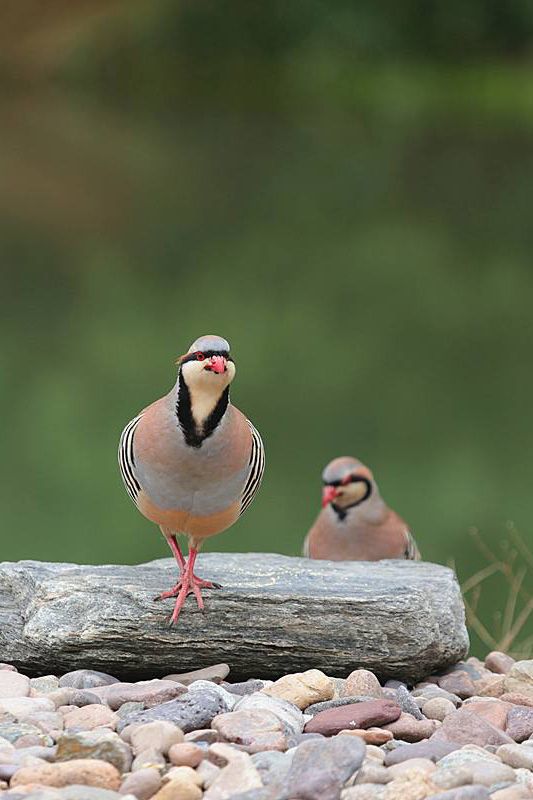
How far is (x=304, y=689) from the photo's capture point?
9.99 feet

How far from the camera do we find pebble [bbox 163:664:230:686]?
330 centimetres

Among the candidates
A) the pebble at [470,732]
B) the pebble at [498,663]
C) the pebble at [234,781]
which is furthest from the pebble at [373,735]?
the pebble at [498,663]

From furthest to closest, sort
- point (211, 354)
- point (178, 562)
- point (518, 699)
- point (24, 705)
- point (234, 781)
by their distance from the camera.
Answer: point (178, 562), point (518, 699), point (211, 354), point (24, 705), point (234, 781)

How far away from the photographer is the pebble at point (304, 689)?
304 cm

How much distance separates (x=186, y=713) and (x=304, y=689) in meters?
0.40

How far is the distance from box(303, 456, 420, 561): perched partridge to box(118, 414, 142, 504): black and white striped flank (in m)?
1.98

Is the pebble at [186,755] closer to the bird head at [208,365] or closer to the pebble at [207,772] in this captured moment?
the pebble at [207,772]

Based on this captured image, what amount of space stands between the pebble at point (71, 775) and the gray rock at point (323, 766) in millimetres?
345

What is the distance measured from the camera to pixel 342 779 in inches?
91.5

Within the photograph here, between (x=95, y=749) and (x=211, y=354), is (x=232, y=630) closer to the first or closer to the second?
(x=211, y=354)

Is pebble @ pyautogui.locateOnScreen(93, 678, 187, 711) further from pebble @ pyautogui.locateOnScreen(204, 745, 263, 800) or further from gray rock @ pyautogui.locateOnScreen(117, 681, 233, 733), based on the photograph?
pebble @ pyautogui.locateOnScreen(204, 745, 263, 800)

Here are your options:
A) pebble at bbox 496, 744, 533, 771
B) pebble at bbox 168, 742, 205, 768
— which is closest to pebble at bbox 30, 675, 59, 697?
pebble at bbox 168, 742, 205, 768

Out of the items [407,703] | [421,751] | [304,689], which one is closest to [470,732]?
[421,751]

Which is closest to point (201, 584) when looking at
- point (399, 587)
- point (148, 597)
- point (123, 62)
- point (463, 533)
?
point (148, 597)
